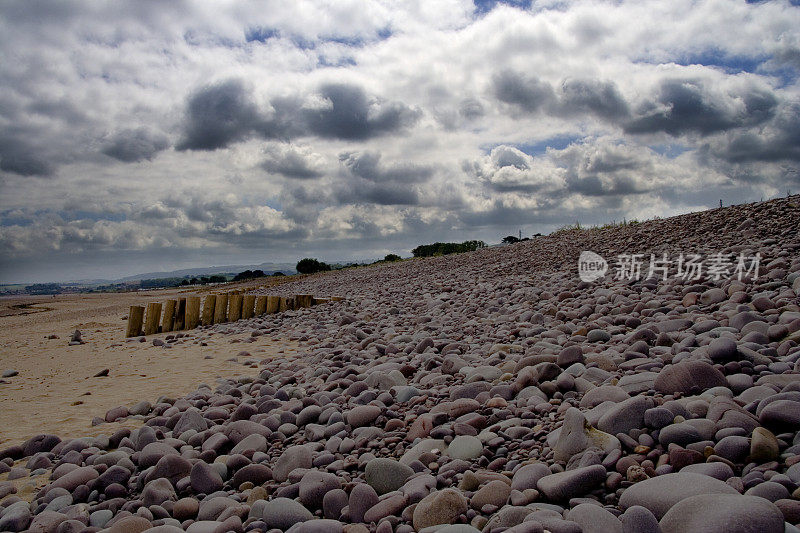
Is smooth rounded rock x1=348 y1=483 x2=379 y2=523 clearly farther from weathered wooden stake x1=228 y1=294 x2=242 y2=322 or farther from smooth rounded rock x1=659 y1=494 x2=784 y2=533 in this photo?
weathered wooden stake x1=228 y1=294 x2=242 y2=322

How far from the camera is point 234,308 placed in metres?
11.0

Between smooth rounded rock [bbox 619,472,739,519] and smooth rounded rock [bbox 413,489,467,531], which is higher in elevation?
smooth rounded rock [bbox 619,472,739,519]

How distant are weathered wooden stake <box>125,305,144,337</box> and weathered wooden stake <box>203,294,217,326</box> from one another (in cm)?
127

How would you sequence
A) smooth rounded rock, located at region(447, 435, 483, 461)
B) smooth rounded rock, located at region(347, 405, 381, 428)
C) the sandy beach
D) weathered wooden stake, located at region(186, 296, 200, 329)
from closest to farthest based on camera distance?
smooth rounded rock, located at region(447, 435, 483, 461) < smooth rounded rock, located at region(347, 405, 381, 428) < the sandy beach < weathered wooden stake, located at region(186, 296, 200, 329)

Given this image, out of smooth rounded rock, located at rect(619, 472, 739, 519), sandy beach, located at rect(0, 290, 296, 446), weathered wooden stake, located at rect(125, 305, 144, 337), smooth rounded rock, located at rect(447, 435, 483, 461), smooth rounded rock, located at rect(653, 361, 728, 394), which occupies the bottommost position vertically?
sandy beach, located at rect(0, 290, 296, 446)

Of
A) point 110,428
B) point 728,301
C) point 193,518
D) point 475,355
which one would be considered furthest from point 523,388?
point 110,428

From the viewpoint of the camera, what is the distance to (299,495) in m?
2.55

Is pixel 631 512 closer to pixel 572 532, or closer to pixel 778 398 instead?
pixel 572 532

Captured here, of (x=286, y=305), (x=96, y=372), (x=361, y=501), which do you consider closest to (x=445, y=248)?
(x=286, y=305)

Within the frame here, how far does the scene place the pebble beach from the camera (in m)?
2.05

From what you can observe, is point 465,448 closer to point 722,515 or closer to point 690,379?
point 722,515

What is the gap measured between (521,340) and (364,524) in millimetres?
3027

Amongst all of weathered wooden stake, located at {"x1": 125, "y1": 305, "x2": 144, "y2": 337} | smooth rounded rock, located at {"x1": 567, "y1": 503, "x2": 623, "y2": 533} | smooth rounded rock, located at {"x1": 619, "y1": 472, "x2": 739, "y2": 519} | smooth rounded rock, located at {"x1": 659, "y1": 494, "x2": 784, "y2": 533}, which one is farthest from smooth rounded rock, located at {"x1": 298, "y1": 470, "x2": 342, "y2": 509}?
weathered wooden stake, located at {"x1": 125, "y1": 305, "x2": 144, "y2": 337}

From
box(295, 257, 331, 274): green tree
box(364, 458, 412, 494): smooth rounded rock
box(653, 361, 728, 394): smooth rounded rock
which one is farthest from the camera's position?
box(295, 257, 331, 274): green tree
